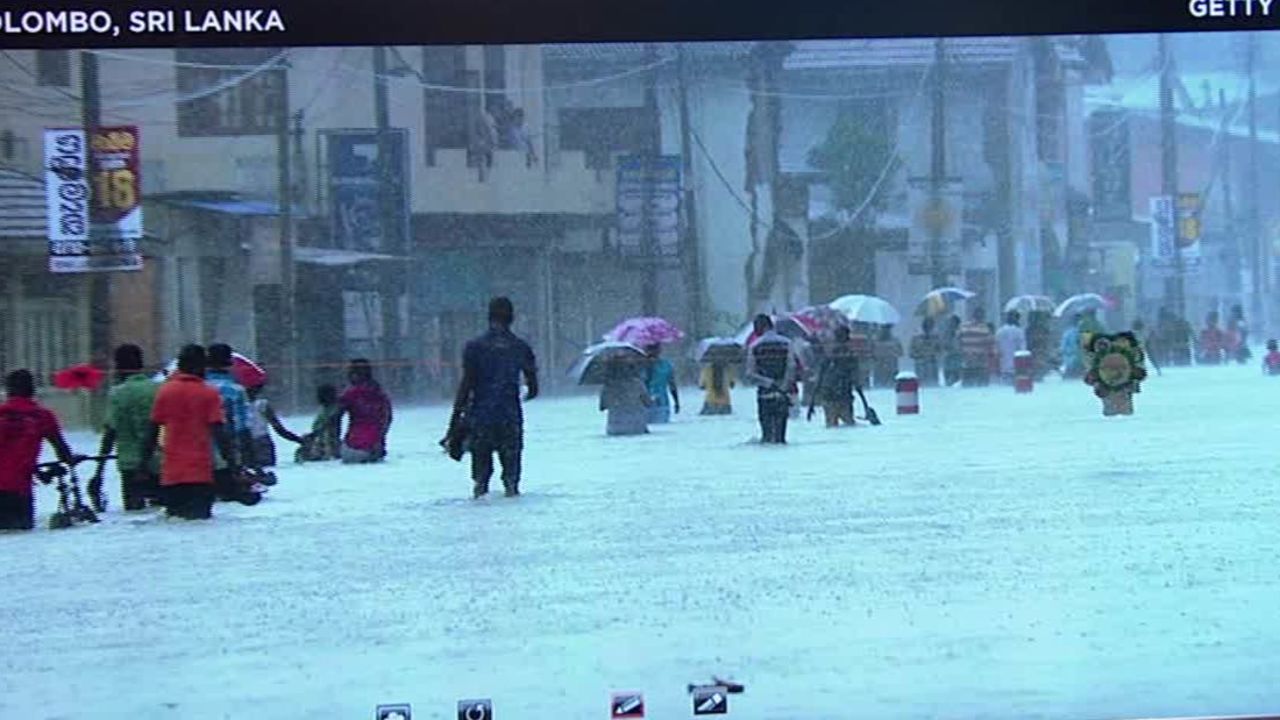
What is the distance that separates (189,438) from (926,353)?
139 centimetres

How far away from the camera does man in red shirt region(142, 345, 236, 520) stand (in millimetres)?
3769

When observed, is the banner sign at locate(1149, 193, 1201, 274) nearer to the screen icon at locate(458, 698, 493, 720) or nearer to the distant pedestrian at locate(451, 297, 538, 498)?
the distant pedestrian at locate(451, 297, 538, 498)

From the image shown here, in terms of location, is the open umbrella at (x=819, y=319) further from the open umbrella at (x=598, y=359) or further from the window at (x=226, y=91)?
the window at (x=226, y=91)

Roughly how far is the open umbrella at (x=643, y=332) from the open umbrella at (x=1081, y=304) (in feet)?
2.42

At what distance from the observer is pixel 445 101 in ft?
12.4

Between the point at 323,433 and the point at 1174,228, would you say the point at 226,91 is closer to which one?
the point at 323,433

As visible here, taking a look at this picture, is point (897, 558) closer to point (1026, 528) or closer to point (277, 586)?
point (1026, 528)

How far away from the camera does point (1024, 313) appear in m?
4.01

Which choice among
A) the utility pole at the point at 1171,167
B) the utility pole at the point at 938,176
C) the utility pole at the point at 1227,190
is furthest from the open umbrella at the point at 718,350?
the utility pole at the point at 1227,190

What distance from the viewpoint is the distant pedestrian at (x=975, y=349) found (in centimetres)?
402

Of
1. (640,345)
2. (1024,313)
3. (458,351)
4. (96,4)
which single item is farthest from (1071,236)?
(96,4)

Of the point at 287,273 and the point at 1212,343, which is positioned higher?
the point at 287,273

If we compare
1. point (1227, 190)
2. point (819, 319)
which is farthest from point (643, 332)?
point (1227, 190)

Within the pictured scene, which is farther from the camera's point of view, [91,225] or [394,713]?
[91,225]
